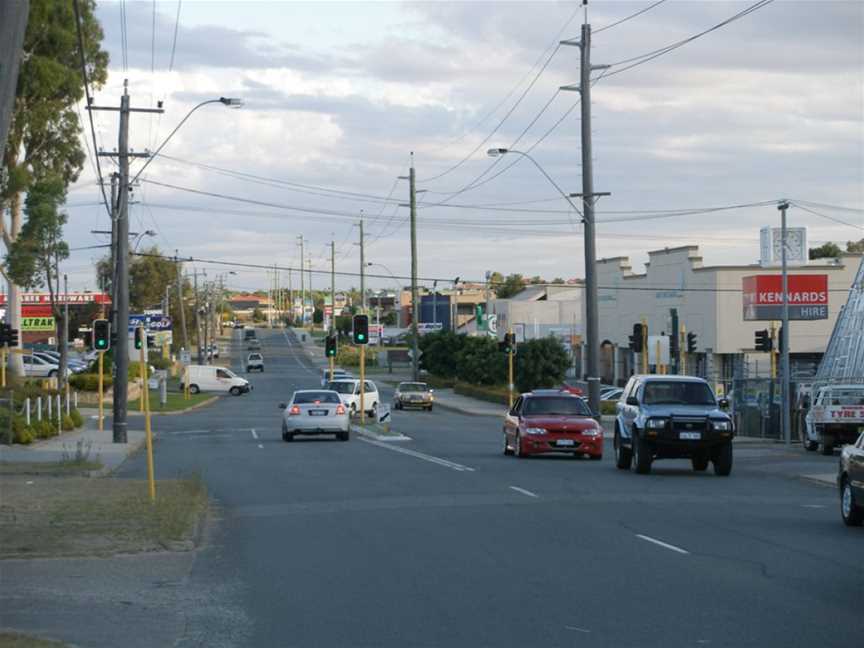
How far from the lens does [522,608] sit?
37.7ft

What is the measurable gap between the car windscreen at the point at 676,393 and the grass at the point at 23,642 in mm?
19276

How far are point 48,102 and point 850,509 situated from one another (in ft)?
145

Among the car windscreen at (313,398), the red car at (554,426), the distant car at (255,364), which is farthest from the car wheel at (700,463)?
the distant car at (255,364)

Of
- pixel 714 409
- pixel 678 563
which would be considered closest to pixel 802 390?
pixel 714 409

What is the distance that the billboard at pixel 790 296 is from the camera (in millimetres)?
64375

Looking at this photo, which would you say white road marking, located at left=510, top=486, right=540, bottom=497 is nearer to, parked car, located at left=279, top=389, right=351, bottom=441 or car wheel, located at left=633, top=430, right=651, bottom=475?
car wheel, located at left=633, top=430, right=651, bottom=475

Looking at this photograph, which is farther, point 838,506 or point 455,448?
point 455,448

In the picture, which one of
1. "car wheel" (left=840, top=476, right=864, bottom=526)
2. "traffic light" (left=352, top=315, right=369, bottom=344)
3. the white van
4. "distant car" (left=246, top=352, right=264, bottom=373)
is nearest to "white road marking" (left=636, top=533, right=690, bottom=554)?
"car wheel" (left=840, top=476, right=864, bottom=526)

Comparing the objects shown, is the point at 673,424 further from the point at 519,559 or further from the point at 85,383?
the point at 85,383

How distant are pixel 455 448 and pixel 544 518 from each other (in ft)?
59.8

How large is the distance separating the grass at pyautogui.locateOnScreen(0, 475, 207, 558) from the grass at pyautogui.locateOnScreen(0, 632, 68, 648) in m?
4.90

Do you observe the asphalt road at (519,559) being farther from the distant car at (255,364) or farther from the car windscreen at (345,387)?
the distant car at (255,364)

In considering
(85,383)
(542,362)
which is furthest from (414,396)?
(85,383)

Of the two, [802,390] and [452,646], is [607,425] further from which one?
[452,646]
